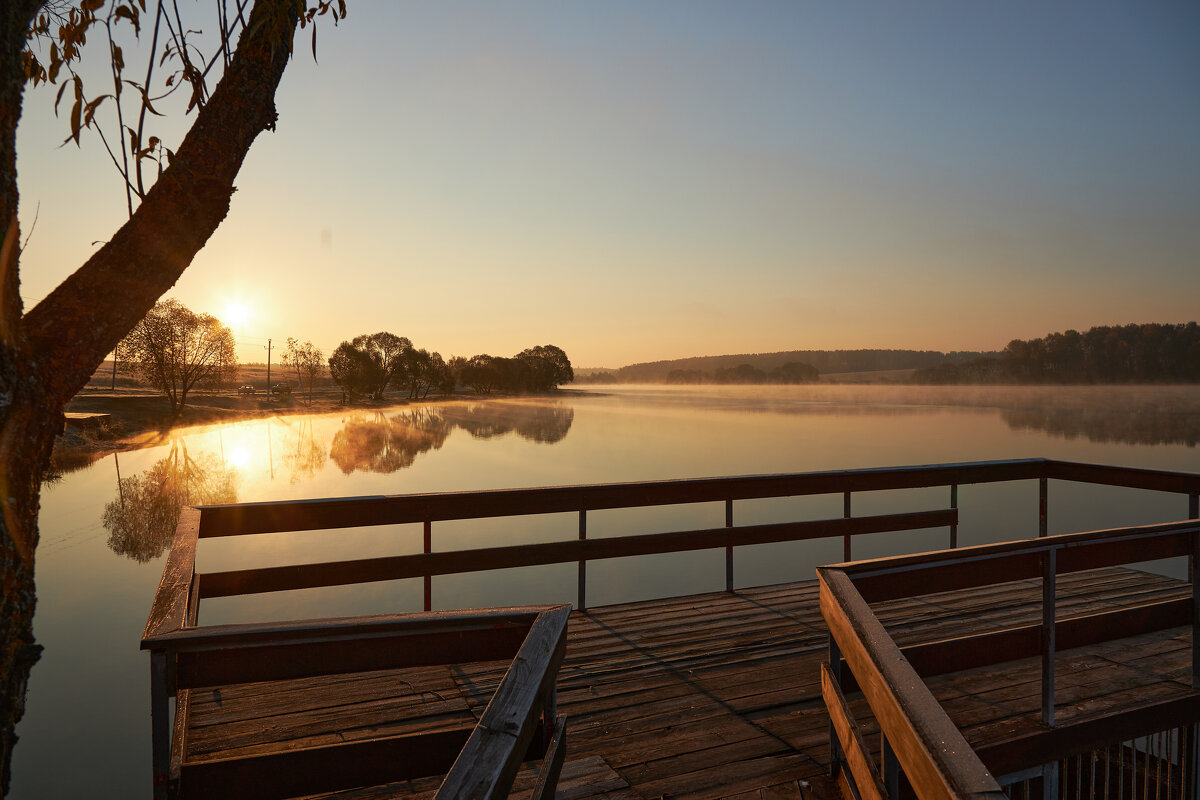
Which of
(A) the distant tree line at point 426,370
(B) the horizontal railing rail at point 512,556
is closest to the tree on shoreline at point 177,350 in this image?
(A) the distant tree line at point 426,370

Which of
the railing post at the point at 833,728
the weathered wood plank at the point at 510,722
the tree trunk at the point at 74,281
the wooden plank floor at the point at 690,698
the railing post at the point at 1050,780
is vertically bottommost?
the railing post at the point at 1050,780

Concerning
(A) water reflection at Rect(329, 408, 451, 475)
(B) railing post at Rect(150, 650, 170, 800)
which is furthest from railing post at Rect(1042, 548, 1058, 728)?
(A) water reflection at Rect(329, 408, 451, 475)

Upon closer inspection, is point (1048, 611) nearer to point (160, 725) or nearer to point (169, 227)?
point (160, 725)

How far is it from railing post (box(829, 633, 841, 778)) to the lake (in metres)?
10.7

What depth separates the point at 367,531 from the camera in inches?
1186

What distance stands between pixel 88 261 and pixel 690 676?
12.0ft

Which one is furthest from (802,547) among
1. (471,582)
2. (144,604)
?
(144,604)

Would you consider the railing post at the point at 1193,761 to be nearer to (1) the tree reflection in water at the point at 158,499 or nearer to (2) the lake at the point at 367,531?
(2) the lake at the point at 367,531

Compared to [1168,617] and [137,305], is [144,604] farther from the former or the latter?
[1168,617]

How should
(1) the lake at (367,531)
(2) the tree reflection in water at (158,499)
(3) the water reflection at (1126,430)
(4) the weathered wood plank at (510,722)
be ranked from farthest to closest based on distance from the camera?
(3) the water reflection at (1126,430) < (2) the tree reflection in water at (158,499) < (1) the lake at (367,531) < (4) the weathered wood plank at (510,722)

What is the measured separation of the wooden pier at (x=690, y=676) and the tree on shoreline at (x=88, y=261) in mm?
410

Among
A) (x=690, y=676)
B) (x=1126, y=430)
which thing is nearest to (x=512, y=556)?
(x=690, y=676)

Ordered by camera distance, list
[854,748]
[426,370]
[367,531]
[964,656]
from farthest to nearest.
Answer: [426,370] < [367,531] < [964,656] < [854,748]

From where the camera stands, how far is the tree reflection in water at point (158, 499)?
74.9ft
